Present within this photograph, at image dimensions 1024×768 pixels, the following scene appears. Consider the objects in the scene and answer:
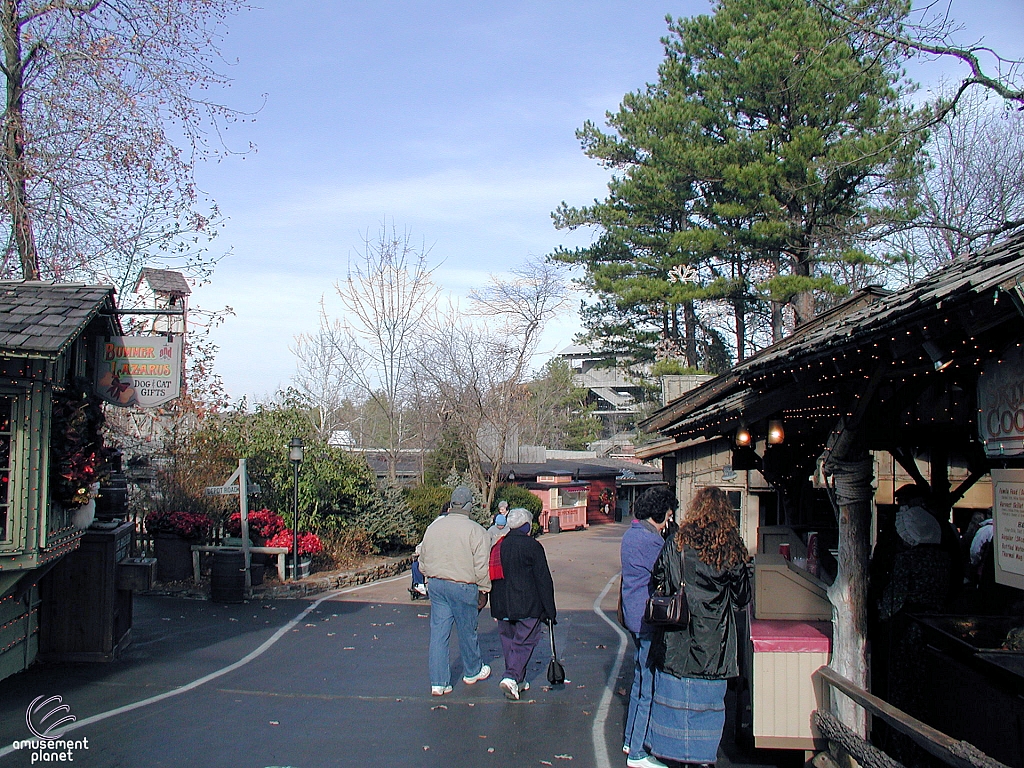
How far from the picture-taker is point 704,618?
18.1 ft

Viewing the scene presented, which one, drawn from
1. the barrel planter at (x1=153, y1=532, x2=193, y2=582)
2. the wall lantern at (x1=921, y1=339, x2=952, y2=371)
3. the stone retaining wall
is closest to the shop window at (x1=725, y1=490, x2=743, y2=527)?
the stone retaining wall

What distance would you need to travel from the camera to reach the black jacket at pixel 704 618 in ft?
18.1

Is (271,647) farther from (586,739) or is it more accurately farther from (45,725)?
(586,739)

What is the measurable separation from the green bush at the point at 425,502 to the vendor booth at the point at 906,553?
1723cm

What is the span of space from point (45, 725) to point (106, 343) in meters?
4.43

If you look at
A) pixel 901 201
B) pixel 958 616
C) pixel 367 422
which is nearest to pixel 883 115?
pixel 901 201

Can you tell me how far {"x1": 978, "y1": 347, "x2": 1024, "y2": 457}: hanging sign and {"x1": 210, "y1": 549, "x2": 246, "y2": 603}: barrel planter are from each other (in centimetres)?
1294

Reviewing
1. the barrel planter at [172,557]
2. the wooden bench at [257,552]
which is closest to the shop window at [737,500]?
the wooden bench at [257,552]

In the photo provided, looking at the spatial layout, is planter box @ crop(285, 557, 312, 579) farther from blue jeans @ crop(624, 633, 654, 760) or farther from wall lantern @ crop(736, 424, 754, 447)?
blue jeans @ crop(624, 633, 654, 760)

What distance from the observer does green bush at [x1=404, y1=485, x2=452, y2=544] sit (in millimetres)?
24228

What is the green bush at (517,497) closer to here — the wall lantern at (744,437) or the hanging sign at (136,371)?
the hanging sign at (136,371)

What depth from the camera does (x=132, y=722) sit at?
6902 millimetres

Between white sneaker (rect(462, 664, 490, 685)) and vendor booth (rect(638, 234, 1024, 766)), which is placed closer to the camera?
vendor booth (rect(638, 234, 1024, 766))

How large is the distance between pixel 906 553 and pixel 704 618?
1753mm
